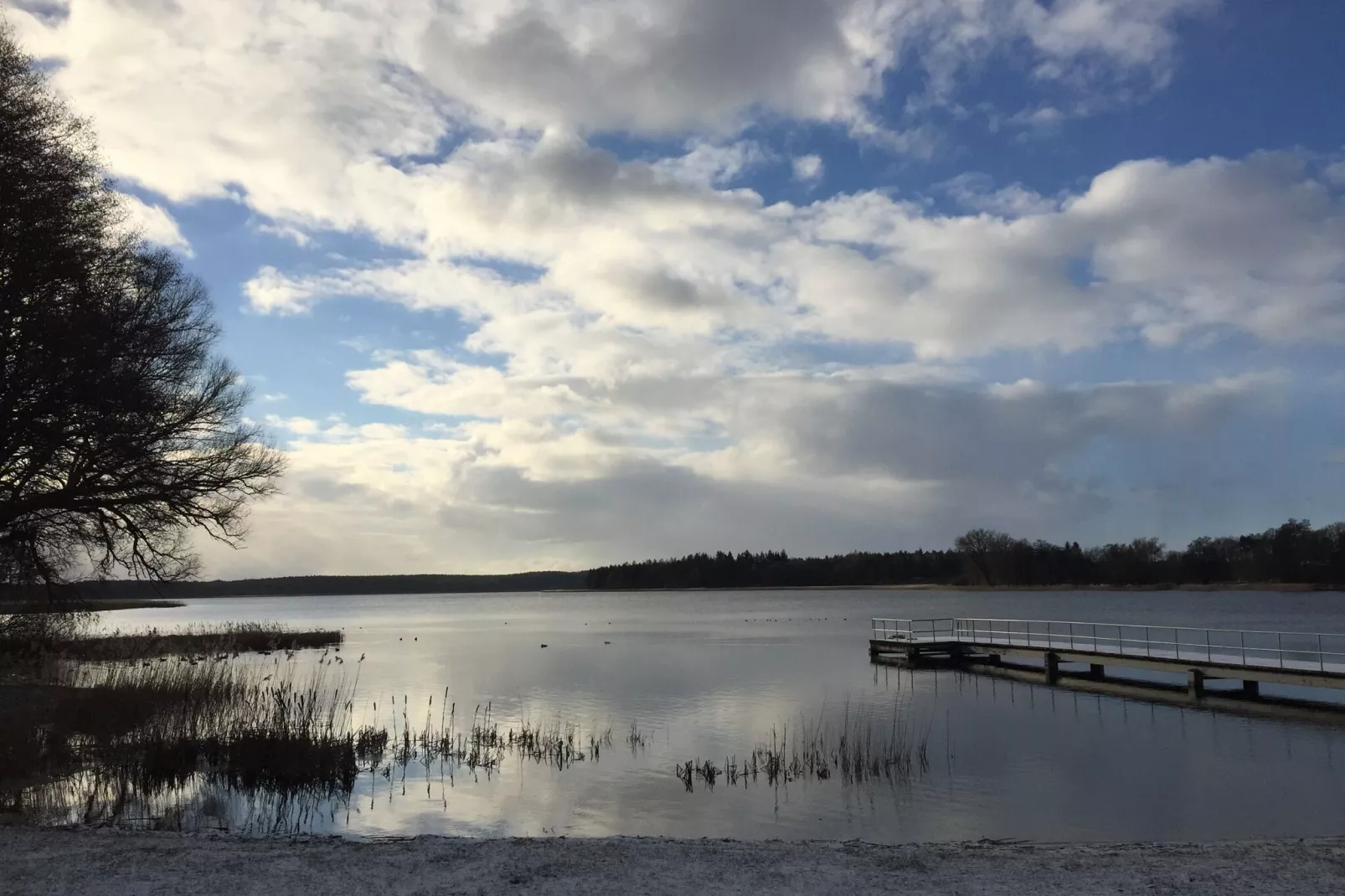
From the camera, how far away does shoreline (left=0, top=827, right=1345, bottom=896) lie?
792 cm

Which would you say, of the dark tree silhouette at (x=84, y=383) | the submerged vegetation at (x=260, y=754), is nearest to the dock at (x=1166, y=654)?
the submerged vegetation at (x=260, y=754)

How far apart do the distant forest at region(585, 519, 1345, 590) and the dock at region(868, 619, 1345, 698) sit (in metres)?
70.7

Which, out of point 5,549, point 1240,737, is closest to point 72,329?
point 5,549

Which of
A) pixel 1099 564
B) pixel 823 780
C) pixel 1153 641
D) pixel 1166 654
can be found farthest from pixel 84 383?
pixel 1099 564

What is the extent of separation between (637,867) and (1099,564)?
125023mm

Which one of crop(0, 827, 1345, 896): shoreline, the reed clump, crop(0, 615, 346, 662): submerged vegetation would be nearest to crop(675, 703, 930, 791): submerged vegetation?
crop(0, 827, 1345, 896): shoreline

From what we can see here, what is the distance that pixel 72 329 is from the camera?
12.8 metres

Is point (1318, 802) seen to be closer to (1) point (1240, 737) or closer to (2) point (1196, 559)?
(1) point (1240, 737)

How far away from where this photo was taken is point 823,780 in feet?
50.2

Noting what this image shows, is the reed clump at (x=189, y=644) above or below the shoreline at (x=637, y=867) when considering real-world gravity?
below

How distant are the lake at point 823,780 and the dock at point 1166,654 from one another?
66.5 inches

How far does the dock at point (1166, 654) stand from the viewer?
79.2 ft

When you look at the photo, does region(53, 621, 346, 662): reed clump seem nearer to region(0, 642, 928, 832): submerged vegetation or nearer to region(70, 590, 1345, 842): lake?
region(70, 590, 1345, 842): lake

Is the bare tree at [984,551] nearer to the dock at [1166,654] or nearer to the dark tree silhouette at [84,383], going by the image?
the dock at [1166,654]
